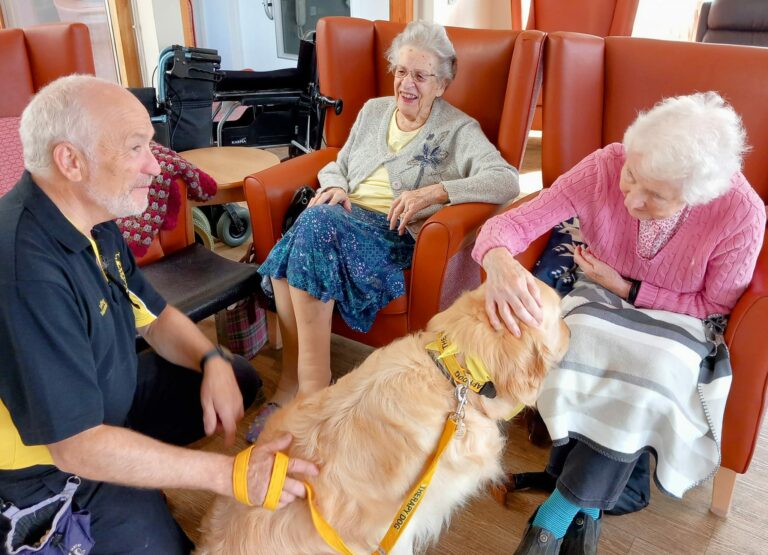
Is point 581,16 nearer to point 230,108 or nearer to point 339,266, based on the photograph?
point 230,108

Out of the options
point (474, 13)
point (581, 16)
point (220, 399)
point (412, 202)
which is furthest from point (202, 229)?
Result: point (474, 13)

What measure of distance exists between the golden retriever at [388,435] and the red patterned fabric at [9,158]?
160 centimetres

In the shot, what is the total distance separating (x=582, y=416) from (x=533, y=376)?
358 mm

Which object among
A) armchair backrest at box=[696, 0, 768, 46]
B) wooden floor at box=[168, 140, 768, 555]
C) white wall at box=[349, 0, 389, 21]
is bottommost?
wooden floor at box=[168, 140, 768, 555]

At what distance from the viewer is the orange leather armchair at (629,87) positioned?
179 cm

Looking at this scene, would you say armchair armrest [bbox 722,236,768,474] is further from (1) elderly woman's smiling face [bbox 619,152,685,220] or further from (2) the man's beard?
(2) the man's beard

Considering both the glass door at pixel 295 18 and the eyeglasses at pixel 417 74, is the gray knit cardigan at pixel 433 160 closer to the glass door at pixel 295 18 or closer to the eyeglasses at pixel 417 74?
the eyeglasses at pixel 417 74

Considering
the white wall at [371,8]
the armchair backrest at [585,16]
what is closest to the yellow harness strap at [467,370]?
the armchair backrest at [585,16]

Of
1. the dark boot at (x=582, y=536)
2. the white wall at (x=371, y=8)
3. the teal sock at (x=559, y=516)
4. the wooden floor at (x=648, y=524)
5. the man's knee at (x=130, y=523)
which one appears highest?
the white wall at (x=371, y=8)

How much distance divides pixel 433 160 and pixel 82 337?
4.48 ft

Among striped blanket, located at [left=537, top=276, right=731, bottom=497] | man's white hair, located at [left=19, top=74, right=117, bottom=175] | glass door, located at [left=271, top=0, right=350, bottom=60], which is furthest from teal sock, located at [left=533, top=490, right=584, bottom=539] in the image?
glass door, located at [left=271, top=0, right=350, bottom=60]

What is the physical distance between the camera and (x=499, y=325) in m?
1.03

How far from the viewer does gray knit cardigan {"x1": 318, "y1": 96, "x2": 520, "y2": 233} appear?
185 centimetres

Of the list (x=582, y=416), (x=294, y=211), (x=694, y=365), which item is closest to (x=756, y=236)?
(x=694, y=365)
